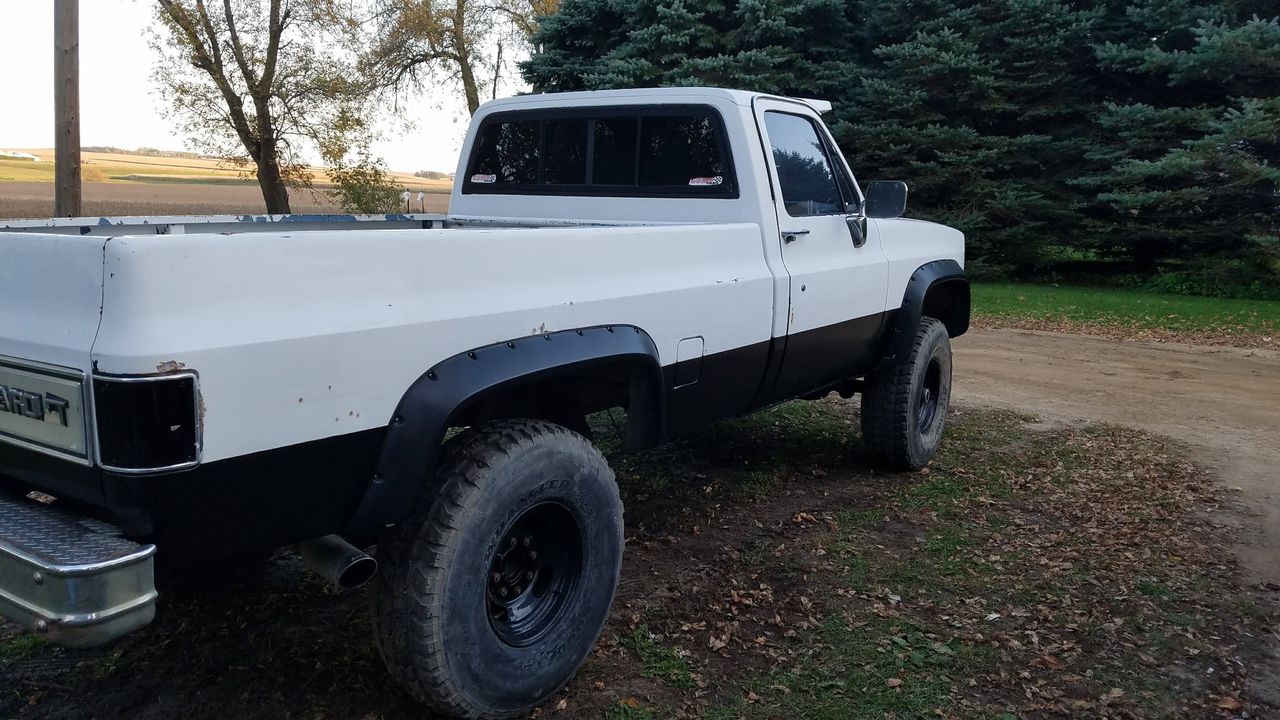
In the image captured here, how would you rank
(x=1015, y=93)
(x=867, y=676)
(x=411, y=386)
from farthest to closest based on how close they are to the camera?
(x=1015, y=93), (x=867, y=676), (x=411, y=386)

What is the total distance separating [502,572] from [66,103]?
6.83 m

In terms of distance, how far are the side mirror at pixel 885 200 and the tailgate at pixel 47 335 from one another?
11.5 ft

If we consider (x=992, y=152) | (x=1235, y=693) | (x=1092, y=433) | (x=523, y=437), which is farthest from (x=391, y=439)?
(x=992, y=152)

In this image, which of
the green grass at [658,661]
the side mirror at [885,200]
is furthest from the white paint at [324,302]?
the side mirror at [885,200]

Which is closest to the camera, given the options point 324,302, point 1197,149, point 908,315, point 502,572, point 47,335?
point 47,335

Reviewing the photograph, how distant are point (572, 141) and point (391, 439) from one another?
250cm

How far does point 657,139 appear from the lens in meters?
4.34

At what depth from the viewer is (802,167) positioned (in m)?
4.52

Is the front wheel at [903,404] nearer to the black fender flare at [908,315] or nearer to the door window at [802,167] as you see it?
the black fender flare at [908,315]

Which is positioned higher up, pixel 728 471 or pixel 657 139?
pixel 657 139

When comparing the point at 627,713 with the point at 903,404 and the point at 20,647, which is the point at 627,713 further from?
the point at 903,404

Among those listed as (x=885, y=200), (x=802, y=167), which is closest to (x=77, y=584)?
(x=802, y=167)

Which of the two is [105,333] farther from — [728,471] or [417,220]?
[728,471]

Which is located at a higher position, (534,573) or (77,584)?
(77,584)
